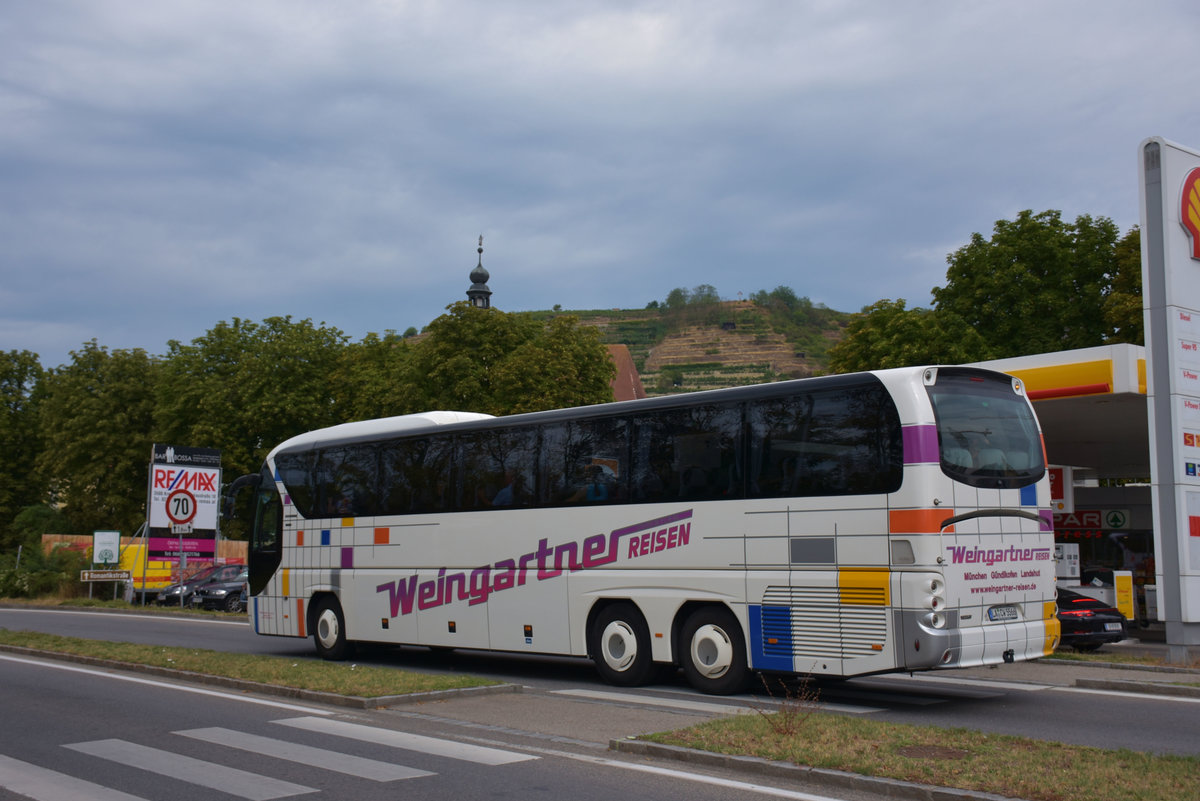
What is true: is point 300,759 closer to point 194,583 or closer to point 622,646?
point 622,646

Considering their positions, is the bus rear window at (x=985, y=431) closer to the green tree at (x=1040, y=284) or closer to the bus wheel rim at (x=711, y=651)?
the bus wheel rim at (x=711, y=651)

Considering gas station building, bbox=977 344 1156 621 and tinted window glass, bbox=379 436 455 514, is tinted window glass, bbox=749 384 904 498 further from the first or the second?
gas station building, bbox=977 344 1156 621

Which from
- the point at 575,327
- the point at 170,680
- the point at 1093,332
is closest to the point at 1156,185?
the point at 170,680

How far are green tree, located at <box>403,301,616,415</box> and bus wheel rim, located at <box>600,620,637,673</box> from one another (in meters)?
32.5

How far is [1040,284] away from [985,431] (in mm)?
30985

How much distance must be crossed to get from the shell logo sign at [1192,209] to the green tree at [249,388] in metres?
A: 41.9

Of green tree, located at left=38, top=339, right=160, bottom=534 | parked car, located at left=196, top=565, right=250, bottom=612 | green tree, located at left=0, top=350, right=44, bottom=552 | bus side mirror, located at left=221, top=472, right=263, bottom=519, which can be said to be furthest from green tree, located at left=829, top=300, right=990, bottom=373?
green tree, located at left=0, top=350, right=44, bottom=552

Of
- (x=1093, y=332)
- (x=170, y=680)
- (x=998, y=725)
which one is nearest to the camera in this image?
(x=998, y=725)

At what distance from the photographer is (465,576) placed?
15.5 m

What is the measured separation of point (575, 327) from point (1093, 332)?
23.0 metres

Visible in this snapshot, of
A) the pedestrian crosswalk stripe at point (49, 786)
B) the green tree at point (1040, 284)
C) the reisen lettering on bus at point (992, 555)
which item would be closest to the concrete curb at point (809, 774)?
Answer: the pedestrian crosswalk stripe at point (49, 786)

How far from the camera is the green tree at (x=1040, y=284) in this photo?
128 ft

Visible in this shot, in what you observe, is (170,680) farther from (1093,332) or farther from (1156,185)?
(1093,332)

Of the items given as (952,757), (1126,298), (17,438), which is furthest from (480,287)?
(952,757)
